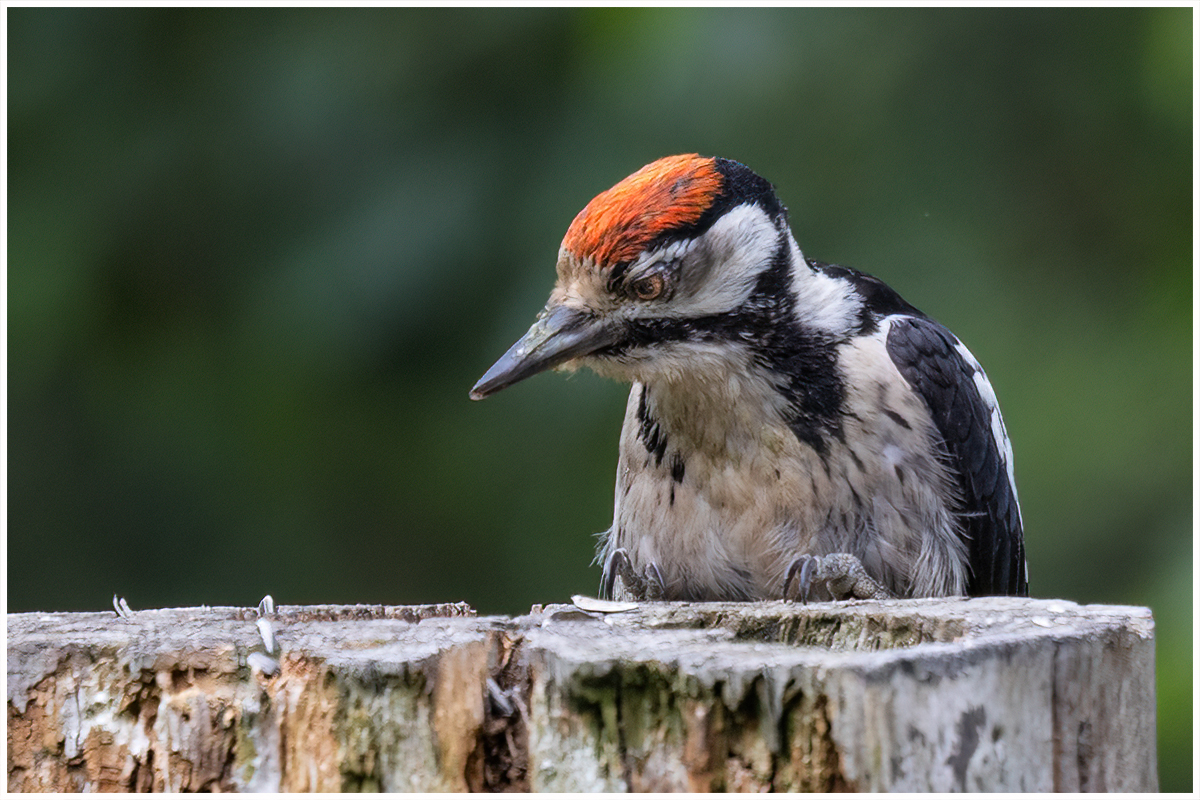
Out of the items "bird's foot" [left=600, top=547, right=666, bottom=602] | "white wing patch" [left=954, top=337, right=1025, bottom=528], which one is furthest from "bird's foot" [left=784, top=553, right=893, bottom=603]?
"white wing patch" [left=954, top=337, right=1025, bottom=528]

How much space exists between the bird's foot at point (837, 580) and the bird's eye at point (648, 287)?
0.66 meters

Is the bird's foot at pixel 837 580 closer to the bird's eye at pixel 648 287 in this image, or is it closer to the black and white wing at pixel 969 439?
the black and white wing at pixel 969 439

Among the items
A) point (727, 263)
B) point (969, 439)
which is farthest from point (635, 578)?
point (969, 439)

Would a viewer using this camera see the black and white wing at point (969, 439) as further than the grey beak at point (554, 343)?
Yes

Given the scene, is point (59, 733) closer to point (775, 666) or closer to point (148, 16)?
point (775, 666)

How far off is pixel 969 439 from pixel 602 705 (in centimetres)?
175

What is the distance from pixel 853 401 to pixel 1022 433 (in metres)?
1.80

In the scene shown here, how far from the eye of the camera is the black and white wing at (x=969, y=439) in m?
3.21

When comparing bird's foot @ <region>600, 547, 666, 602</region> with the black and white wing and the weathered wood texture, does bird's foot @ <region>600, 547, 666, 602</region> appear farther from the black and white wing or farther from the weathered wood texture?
the weathered wood texture

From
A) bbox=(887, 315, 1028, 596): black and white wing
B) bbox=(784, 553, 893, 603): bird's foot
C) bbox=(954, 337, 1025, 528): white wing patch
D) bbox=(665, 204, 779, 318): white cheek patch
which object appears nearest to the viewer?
bbox=(784, 553, 893, 603): bird's foot

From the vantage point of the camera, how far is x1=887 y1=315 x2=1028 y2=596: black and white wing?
10.5 ft

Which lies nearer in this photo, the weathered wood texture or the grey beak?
the weathered wood texture

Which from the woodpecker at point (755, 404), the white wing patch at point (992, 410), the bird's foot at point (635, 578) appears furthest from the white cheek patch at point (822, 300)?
the bird's foot at point (635, 578)

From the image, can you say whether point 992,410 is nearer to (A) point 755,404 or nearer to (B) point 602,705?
(A) point 755,404
